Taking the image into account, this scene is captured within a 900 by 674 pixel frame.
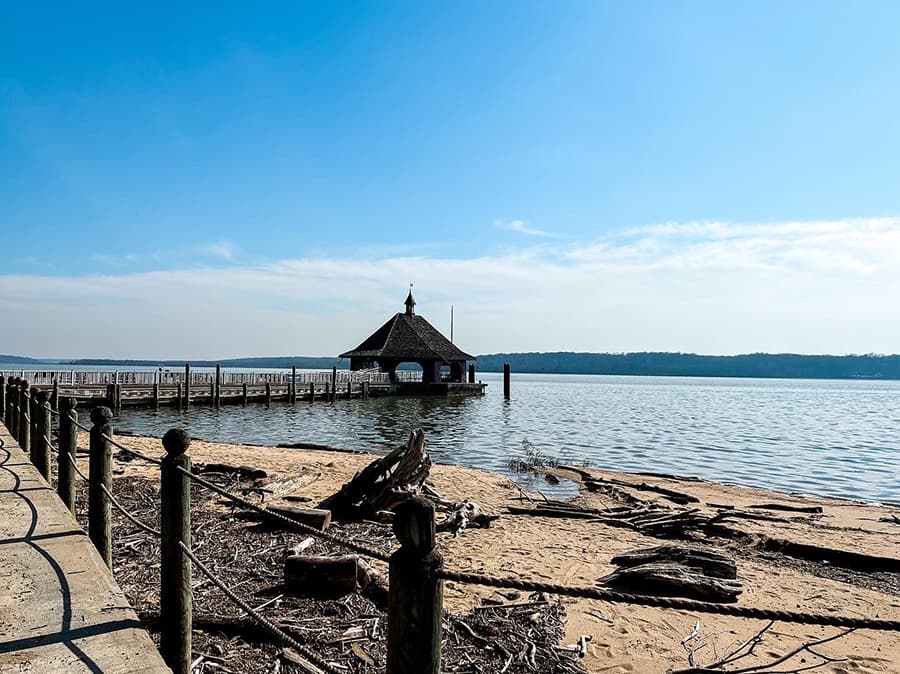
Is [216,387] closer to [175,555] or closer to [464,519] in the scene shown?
[464,519]

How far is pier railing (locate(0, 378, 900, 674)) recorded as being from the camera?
6.46 ft

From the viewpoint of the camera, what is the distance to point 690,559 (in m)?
6.75

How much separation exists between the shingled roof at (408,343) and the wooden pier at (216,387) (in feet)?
6.53

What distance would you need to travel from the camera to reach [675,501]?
13188 millimetres

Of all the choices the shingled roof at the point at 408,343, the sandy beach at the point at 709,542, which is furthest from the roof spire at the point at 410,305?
the sandy beach at the point at 709,542

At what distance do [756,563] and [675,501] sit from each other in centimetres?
498

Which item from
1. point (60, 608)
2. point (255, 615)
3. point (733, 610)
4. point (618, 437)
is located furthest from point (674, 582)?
point (618, 437)

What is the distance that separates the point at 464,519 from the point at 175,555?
231 inches

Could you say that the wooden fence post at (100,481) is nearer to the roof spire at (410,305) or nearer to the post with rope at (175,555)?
the post with rope at (175,555)

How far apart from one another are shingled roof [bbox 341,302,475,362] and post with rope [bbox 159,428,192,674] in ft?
164

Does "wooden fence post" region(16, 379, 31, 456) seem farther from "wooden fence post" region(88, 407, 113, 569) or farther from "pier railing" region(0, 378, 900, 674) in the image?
"wooden fence post" region(88, 407, 113, 569)

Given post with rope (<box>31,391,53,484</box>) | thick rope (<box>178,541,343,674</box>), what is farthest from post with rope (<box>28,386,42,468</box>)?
thick rope (<box>178,541,343,674</box>)

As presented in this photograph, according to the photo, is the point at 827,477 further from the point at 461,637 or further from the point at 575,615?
the point at 461,637

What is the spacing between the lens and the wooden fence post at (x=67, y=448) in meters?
5.31
